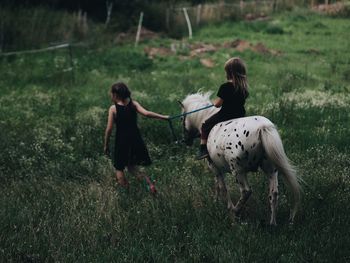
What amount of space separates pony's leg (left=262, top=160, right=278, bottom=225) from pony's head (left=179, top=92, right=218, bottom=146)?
68.0 inches

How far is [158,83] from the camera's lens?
16.0 meters

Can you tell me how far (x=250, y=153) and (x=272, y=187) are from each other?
18.9 inches

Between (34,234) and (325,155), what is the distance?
4.81 meters

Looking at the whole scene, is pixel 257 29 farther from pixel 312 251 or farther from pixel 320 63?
pixel 312 251

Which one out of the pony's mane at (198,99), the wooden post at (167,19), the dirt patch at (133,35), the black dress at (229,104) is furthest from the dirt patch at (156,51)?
the black dress at (229,104)

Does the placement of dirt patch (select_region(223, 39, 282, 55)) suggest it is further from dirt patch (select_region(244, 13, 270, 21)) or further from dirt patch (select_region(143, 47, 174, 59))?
dirt patch (select_region(244, 13, 270, 21))

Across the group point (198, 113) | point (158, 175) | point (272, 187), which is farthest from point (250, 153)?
point (158, 175)

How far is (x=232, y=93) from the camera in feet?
22.2

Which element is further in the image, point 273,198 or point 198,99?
point 198,99

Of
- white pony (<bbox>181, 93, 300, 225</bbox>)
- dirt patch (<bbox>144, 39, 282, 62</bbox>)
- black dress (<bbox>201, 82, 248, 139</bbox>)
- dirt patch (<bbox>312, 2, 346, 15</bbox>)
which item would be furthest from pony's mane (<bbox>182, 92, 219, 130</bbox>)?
dirt patch (<bbox>312, 2, 346, 15</bbox>)

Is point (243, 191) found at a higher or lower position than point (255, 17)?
lower

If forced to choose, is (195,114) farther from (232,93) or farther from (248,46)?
(248,46)

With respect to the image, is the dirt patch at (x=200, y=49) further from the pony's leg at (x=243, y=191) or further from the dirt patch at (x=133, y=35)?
the pony's leg at (x=243, y=191)

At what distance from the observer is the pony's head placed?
7.85 meters
